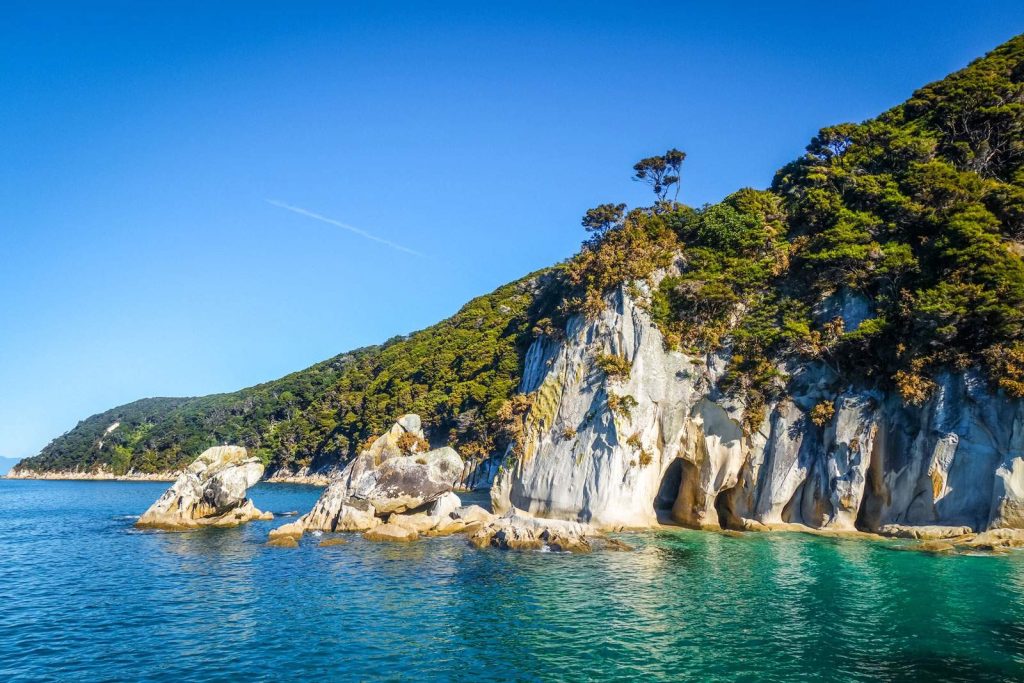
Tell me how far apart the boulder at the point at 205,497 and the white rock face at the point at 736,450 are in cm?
1844

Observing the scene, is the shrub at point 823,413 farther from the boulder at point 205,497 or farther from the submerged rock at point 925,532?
the boulder at point 205,497

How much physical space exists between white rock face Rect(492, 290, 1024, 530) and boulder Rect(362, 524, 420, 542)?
9.08 metres

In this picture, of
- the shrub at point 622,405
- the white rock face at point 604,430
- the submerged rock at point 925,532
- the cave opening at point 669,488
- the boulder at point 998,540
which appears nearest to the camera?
the boulder at point 998,540

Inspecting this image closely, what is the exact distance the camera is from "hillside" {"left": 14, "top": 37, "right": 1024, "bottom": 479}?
33.5 metres

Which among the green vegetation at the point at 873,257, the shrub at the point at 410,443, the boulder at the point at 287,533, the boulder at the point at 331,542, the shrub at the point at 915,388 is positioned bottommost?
the boulder at the point at 331,542

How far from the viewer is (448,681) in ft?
50.1

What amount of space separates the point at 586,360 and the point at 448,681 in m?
31.3

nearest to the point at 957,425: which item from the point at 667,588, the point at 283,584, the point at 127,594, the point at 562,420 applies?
the point at 667,588

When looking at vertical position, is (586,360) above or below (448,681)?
above

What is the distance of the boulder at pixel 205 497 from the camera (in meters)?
43.0

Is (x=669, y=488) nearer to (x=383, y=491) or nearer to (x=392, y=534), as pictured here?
(x=383, y=491)

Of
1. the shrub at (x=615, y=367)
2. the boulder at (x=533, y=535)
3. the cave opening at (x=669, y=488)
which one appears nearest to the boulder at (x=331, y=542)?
the boulder at (x=533, y=535)

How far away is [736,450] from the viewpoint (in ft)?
131

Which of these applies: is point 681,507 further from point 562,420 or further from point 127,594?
point 127,594
